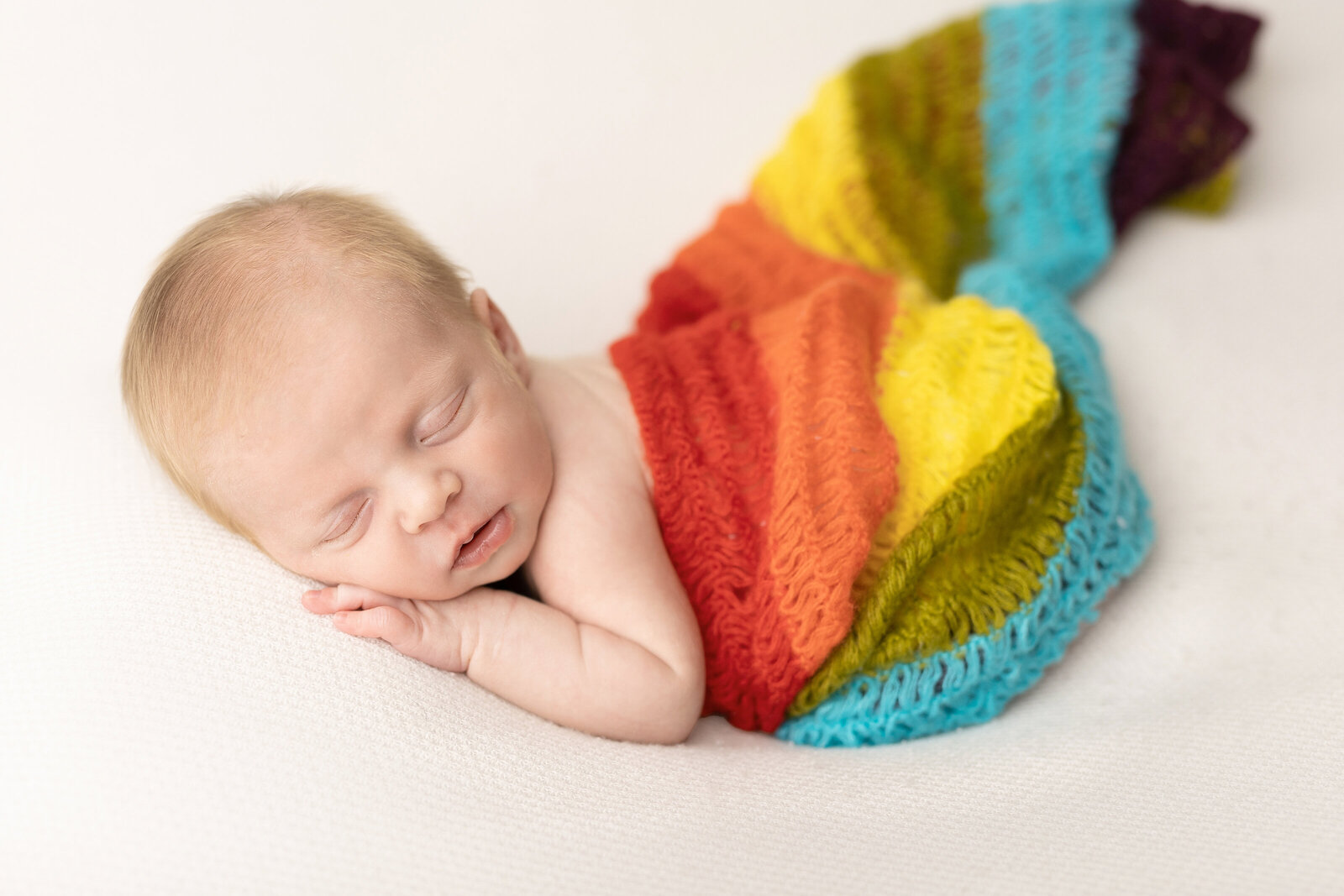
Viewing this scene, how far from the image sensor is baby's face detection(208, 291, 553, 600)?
2.90ft

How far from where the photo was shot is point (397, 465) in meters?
0.91

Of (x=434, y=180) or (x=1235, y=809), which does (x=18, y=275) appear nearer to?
(x=434, y=180)

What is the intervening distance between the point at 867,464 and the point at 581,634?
0.31m

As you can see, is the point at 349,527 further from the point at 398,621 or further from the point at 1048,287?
the point at 1048,287

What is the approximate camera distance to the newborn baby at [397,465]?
89 cm

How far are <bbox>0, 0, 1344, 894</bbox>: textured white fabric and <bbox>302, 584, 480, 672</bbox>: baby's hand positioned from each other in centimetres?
2

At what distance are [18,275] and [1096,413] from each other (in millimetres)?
1375

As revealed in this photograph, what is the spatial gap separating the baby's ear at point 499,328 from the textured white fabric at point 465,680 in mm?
301

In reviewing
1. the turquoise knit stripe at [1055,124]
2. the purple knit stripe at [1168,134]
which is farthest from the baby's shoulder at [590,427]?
the purple knit stripe at [1168,134]

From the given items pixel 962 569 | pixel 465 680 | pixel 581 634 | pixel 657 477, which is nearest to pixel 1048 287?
pixel 962 569

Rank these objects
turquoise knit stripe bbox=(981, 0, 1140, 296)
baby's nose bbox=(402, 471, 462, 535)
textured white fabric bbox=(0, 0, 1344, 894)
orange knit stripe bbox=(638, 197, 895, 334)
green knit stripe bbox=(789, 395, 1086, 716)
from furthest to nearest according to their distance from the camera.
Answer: turquoise knit stripe bbox=(981, 0, 1140, 296) < orange knit stripe bbox=(638, 197, 895, 334) < green knit stripe bbox=(789, 395, 1086, 716) < baby's nose bbox=(402, 471, 462, 535) < textured white fabric bbox=(0, 0, 1344, 894)

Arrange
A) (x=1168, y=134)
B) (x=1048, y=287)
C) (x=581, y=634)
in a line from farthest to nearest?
(x=1168, y=134) < (x=1048, y=287) < (x=581, y=634)

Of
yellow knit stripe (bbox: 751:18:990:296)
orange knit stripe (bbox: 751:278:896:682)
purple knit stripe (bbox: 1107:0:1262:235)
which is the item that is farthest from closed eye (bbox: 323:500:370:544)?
purple knit stripe (bbox: 1107:0:1262:235)

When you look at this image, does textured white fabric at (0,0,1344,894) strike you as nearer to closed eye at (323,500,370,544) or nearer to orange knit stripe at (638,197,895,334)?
closed eye at (323,500,370,544)
